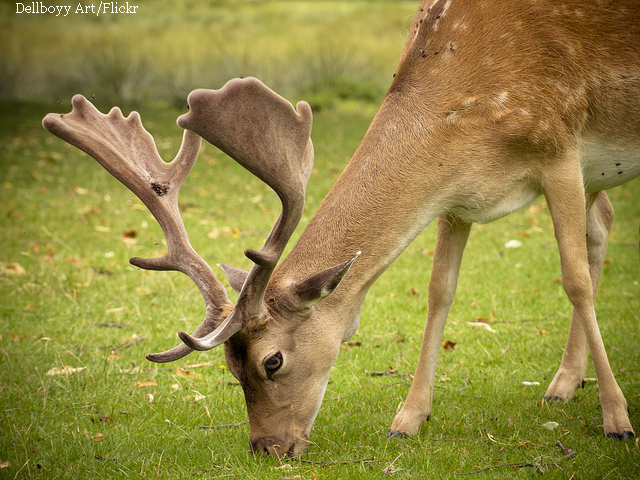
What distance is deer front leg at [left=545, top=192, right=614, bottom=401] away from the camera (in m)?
4.51

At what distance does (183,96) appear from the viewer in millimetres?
19312

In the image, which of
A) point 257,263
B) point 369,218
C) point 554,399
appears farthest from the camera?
point 554,399

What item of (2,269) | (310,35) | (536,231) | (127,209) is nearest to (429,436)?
(2,269)

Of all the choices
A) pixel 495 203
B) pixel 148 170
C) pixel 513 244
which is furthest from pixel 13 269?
pixel 513 244

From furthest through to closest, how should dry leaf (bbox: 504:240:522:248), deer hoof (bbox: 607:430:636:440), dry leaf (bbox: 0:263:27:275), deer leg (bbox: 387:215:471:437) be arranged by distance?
dry leaf (bbox: 504:240:522:248) → dry leaf (bbox: 0:263:27:275) → deer leg (bbox: 387:215:471:437) → deer hoof (bbox: 607:430:636:440)

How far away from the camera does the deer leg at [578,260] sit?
381 centimetres

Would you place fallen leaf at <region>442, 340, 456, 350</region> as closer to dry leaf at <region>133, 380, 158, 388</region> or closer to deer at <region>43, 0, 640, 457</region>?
deer at <region>43, 0, 640, 457</region>

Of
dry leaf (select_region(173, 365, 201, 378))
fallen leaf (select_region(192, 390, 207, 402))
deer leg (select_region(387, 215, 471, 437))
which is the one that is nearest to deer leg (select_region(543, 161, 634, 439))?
deer leg (select_region(387, 215, 471, 437))

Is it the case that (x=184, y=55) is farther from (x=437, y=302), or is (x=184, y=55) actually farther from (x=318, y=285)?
(x=318, y=285)

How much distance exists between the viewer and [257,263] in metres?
3.29

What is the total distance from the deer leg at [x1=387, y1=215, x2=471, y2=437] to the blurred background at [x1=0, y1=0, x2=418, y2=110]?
1476 cm

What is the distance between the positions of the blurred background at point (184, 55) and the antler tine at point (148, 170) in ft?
46.5

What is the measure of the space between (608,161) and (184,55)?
19.9 metres

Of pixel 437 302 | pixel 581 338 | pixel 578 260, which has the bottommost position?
pixel 581 338
